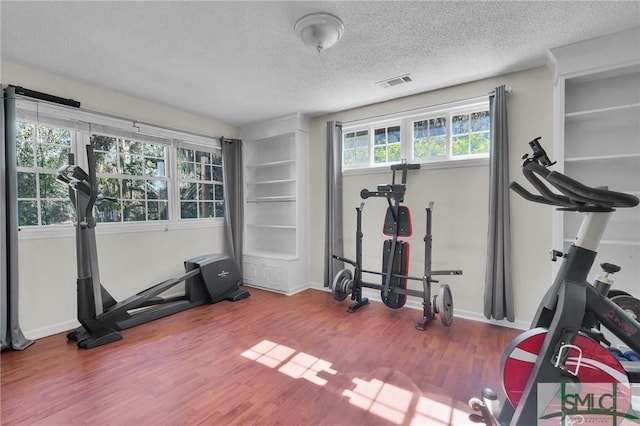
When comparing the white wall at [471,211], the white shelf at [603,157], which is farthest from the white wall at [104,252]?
the white shelf at [603,157]

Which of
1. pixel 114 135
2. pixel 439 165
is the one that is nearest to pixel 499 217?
pixel 439 165

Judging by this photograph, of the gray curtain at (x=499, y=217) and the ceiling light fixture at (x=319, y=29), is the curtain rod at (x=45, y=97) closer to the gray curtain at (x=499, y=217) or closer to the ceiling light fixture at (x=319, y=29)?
→ the ceiling light fixture at (x=319, y=29)

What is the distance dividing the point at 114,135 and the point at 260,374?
10.6 ft

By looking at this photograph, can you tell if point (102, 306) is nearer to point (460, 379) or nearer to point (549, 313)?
point (460, 379)

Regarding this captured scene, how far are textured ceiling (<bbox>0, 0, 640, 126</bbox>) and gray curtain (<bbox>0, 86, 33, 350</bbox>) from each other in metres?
0.57

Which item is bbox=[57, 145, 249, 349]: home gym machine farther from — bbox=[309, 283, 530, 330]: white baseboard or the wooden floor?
bbox=[309, 283, 530, 330]: white baseboard

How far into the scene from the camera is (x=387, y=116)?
3.80 metres

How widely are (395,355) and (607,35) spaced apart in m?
3.20

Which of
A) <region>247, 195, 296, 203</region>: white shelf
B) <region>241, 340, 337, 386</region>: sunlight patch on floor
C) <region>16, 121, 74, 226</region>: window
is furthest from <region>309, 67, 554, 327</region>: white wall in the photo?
<region>16, 121, 74, 226</region>: window

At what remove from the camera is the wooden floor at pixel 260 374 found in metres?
1.78

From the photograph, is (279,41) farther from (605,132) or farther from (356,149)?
(605,132)

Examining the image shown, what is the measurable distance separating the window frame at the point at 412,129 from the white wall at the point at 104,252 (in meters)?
2.36

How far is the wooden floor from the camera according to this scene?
5.84ft

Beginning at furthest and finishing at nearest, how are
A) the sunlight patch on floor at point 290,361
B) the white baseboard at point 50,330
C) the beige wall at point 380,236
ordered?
1. the beige wall at point 380,236
2. the white baseboard at point 50,330
3. the sunlight patch on floor at point 290,361
